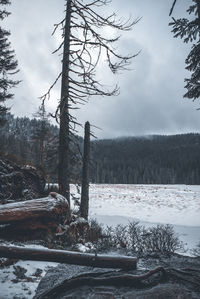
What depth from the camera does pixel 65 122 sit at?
8047mm

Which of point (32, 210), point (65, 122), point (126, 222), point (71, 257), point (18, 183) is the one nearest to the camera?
Answer: point (71, 257)

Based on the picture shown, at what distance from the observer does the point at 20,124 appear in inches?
6093

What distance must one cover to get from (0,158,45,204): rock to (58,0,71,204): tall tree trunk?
103cm

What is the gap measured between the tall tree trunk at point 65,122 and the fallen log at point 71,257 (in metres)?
5.40

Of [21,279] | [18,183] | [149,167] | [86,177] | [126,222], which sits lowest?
[126,222]

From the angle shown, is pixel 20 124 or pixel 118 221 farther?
pixel 20 124

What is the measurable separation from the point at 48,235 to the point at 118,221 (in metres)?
6.98

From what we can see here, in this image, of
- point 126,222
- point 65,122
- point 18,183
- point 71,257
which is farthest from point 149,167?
point 71,257

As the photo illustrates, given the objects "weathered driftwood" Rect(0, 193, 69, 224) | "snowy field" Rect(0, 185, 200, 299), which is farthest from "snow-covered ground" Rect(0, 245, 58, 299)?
"weathered driftwood" Rect(0, 193, 69, 224)

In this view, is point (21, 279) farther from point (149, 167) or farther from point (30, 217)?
point (149, 167)

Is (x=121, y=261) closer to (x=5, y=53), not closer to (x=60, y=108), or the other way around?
(x=60, y=108)

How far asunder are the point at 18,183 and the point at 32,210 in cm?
289

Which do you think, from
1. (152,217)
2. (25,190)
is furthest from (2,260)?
(152,217)

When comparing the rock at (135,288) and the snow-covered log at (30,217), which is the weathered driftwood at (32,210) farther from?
the rock at (135,288)
